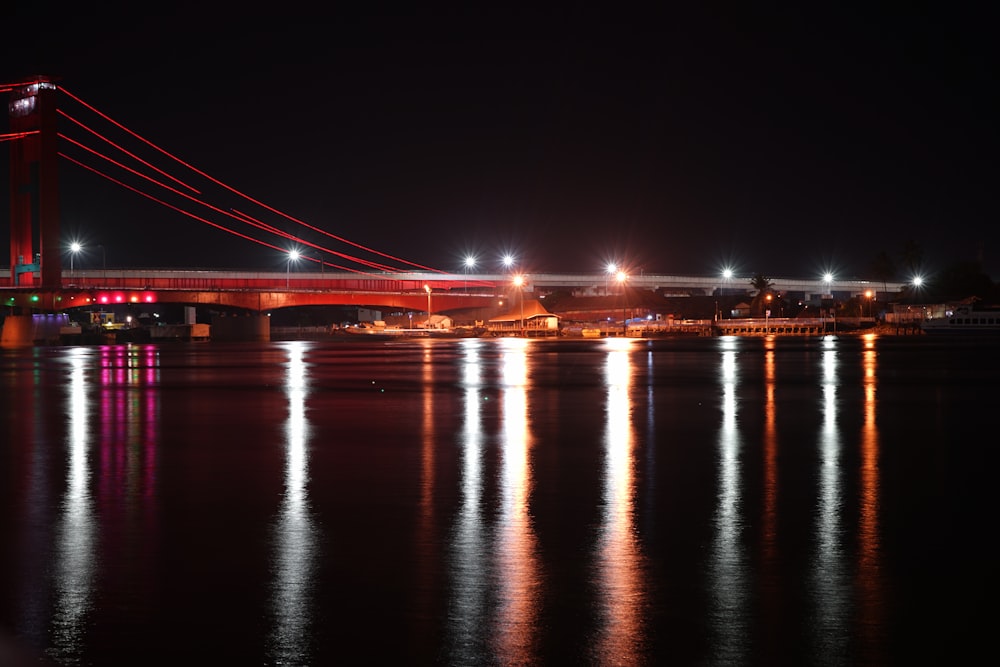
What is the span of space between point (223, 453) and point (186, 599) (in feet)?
29.2

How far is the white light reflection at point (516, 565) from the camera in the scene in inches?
286

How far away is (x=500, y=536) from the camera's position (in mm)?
10547

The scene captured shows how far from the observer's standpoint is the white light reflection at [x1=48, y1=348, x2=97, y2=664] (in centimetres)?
738

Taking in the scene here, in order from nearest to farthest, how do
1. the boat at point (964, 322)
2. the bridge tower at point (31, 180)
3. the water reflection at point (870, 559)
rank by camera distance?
the water reflection at point (870, 559), the bridge tower at point (31, 180), the boat at point (964, 322)

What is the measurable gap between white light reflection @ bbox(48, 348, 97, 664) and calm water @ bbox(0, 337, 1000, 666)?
4 cm

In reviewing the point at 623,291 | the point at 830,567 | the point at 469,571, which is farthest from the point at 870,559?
the point at 623,291

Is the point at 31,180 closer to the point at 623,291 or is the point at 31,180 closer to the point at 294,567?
the point at 294,567

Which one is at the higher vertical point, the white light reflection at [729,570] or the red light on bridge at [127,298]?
the red light on bridge at [127,298]

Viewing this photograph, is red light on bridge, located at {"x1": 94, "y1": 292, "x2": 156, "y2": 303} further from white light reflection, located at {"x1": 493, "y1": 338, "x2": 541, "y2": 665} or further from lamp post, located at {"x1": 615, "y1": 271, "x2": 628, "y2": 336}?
white light reflection, located at {"x1": 493, "y1": 338, "x2": 541, "y2": 665}

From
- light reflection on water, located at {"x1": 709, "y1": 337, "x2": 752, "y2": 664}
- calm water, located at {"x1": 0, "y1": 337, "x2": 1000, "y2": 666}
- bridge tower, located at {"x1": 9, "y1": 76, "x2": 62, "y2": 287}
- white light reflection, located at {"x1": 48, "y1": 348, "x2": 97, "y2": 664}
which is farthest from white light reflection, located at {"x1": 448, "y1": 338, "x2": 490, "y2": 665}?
bridge tower, located at {"x1": 9, "y1": 76, "x2": 62, "y2": 287}

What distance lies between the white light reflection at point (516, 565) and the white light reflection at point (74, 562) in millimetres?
2943

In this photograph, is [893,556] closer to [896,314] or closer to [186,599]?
[186,599]

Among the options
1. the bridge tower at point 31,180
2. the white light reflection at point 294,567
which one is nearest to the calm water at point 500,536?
the white light reflection at point 294,567

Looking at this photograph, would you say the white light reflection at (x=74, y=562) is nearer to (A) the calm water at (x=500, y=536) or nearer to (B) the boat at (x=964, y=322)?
(A) the calm water at (x=500, y=536)
